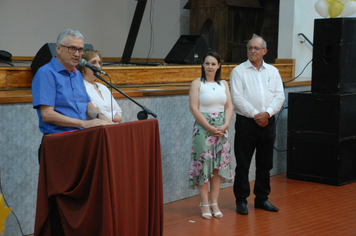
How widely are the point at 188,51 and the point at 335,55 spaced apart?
214cm

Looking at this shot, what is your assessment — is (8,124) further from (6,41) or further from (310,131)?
(6,41)

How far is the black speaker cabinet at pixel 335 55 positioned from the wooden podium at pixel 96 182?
11.3 feet

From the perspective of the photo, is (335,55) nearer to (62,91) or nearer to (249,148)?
(249,148)

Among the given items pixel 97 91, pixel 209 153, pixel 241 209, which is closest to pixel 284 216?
pixel 241 209

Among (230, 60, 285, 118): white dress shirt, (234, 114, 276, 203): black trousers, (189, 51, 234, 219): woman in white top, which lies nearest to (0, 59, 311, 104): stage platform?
(189, 51, 234, 219): woman in white top

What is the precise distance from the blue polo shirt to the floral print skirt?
1466 millimetres

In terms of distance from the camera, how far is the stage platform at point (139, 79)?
13.9 ft

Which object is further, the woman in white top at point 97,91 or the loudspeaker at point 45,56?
the loudspeaker at point 45,56

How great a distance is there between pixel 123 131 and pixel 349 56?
12.6 ft

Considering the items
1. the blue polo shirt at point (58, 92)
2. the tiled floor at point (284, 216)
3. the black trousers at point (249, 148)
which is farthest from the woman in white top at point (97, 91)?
the black trousers at point (249, 148)

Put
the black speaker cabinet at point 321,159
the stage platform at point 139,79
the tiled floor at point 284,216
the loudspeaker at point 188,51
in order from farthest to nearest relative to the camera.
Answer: the loudspeaker at point 188,51, the black speaker cabinet at point 321,159, the stage platform at point 139,79, the tiled floor at point 284,216

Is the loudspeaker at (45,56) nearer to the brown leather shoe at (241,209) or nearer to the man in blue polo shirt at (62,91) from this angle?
the man in blue polo shirt at (62,91)

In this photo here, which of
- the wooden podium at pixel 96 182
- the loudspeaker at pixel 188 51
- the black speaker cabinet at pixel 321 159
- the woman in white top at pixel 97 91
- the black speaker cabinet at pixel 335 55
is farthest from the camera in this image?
the loudspeaker at pixel 188 51

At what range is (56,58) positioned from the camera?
9.15 ft
